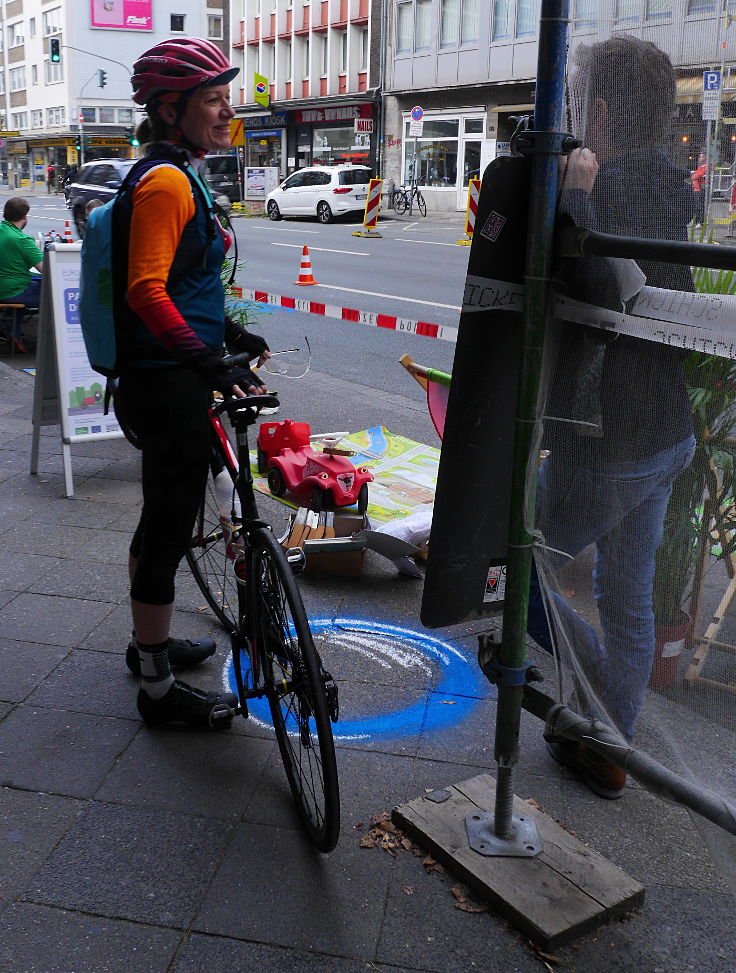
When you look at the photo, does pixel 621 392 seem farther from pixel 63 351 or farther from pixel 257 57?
pixel 257 57

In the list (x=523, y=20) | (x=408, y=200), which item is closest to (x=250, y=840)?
(x=408, y=200)

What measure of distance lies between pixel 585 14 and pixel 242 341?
154cm

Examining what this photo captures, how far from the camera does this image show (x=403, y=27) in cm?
3962

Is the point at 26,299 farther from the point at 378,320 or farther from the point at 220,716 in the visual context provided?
the point at 220,716

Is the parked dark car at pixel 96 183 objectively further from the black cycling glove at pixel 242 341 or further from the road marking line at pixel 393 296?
the black cycling glove at pixel 242 341

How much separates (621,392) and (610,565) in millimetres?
422

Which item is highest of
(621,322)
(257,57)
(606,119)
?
(257,57)

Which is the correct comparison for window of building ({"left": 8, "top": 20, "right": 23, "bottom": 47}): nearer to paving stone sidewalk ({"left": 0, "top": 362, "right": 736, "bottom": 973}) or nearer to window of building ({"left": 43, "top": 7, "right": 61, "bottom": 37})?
window of building ({"left": 43, "top": 7, "right": 61, "bottom": 37})

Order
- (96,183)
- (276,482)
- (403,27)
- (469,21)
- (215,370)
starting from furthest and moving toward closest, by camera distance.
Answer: (403,27) < (469,21) < (96,183) < (276,482) < (215,370)

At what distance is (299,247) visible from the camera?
22453 millimetres

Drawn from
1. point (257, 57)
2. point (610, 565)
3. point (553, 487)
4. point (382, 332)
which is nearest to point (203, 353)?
point (553, 487)

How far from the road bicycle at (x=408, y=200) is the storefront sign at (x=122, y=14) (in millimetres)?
47234

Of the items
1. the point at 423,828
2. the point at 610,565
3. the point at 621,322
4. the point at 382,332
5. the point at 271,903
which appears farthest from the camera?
the point at 382,332

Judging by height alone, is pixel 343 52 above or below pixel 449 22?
below
